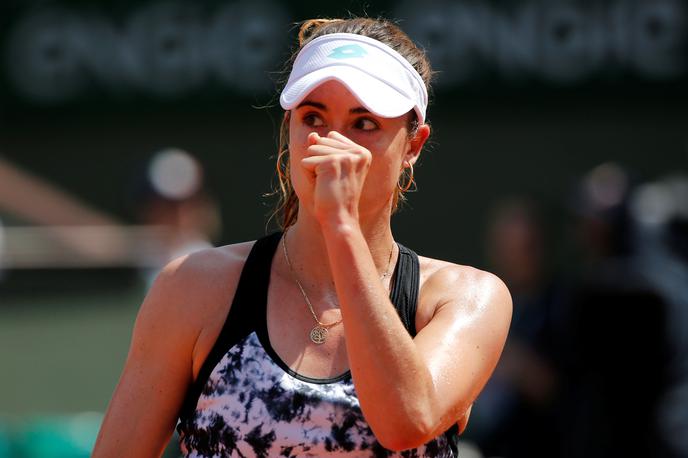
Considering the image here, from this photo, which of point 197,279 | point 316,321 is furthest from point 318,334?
point 197,279

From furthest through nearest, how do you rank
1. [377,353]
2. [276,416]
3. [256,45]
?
1. [256,45]
2. [276,416]
3. [377,353]

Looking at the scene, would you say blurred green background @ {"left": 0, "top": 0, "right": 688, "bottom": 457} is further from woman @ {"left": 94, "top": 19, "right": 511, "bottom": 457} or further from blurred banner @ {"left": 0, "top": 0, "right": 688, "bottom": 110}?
woman @ {"left": 94, "top": 19, "right": 511, "bottom": 457}

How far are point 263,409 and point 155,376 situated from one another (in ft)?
0.75

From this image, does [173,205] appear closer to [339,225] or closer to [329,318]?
[329,318]

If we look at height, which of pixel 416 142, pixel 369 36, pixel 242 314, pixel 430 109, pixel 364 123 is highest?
pixel 369 36

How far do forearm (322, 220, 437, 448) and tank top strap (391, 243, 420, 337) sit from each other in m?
0.22

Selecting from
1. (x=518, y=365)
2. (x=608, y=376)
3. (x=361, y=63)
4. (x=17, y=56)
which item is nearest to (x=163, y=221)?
(x=518, y=365)

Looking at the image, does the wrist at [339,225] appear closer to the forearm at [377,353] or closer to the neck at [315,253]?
the forearm at [377,353]

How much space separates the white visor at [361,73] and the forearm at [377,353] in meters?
0.28

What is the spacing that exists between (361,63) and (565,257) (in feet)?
19.7

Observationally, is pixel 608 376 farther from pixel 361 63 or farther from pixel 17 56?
pixel 17 56

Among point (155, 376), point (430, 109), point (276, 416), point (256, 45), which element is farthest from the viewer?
point (256, 45)

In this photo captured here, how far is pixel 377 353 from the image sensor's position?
2.06 metres

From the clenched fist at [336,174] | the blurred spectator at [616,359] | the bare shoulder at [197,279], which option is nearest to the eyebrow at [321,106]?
the clenched fist at [336,174]
